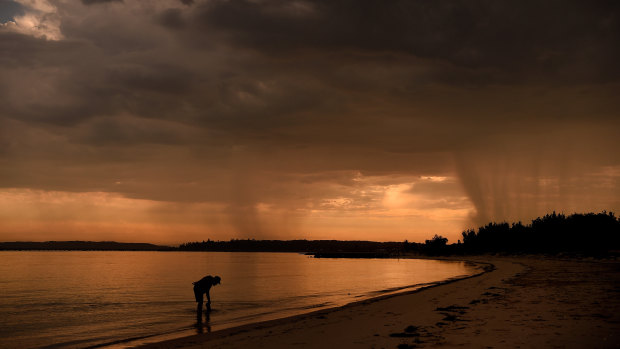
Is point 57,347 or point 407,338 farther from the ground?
point 407,338

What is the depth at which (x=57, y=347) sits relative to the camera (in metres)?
21.0

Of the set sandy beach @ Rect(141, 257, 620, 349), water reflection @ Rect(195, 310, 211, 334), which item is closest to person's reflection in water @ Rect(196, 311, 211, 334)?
water reflection @ Rect(195, 310, 211, 334)

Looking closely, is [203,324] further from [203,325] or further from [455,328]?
[455,328]

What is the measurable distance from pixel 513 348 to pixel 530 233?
18688 centimetres

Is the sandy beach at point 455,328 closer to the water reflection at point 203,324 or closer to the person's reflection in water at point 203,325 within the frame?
the person's reflection in water at point 203,325

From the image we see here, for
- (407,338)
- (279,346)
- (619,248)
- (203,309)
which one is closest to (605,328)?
(407,338)

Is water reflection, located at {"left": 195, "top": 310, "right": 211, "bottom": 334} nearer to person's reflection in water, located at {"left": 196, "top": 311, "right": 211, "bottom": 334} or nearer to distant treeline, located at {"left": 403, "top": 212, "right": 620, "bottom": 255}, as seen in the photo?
person's reflection in water, located at {"left": 196, "top": 311, "right": 211, "bottom": 334}

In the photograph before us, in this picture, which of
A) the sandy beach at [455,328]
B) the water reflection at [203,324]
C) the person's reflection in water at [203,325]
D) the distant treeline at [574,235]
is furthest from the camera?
the distant treeline at [574,235]

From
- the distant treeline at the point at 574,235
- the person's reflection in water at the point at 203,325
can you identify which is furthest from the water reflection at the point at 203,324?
the distant treeline at the point at 574,235

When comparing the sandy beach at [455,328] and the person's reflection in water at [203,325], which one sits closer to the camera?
the sandy beach at [455,328]

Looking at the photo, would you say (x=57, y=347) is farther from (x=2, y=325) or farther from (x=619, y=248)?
(x=619, y=248)

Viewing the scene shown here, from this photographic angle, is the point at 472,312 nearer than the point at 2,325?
Yes

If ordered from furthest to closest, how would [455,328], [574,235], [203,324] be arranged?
1. [574,235]
2. [203,324]
3. [455,328]

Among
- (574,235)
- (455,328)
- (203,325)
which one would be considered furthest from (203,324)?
(574,235)
